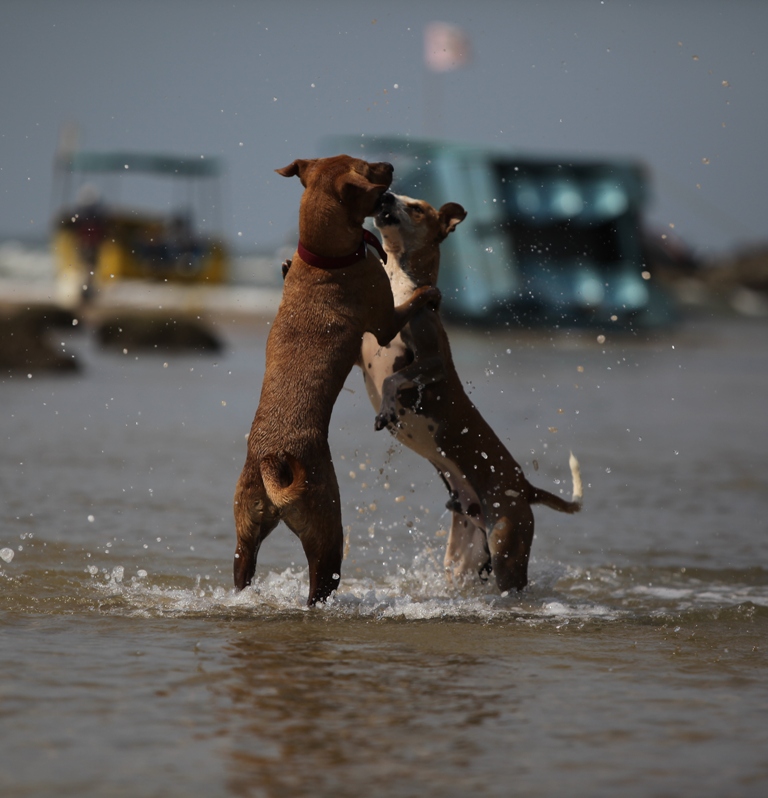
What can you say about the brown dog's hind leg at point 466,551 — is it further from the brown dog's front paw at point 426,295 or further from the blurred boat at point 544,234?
the blurred boat at point 544,234

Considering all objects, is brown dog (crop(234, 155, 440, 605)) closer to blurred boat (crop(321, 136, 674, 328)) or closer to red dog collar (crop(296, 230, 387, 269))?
red dog collar (crop(296, 230, 387, 269))

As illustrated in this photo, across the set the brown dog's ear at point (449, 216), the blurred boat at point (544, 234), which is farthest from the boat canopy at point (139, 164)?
the brown dog's ear at point (449, 216)

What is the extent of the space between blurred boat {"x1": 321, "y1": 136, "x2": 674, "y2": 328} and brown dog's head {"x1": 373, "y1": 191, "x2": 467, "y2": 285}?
21.8 meters

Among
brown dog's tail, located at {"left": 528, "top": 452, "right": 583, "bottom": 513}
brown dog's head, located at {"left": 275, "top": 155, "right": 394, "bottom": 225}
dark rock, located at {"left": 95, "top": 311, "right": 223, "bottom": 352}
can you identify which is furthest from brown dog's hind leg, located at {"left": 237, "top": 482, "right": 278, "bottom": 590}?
dark rock, located at {"left": 95, "top": 311, "right": 223, "bottom": 352}

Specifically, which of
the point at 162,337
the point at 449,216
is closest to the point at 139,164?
the point at 162,337

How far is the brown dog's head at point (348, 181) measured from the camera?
484cm

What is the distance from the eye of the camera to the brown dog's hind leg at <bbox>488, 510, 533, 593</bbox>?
18.3 feet

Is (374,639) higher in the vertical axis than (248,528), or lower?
lower

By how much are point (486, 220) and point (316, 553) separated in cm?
2347

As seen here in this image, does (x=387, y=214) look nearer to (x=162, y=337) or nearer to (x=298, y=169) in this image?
(x=298, y=169)

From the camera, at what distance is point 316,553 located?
475 centimetres

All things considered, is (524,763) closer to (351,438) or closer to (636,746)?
(636,746)

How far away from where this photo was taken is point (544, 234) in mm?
29219

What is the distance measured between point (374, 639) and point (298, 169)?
5.90ft
